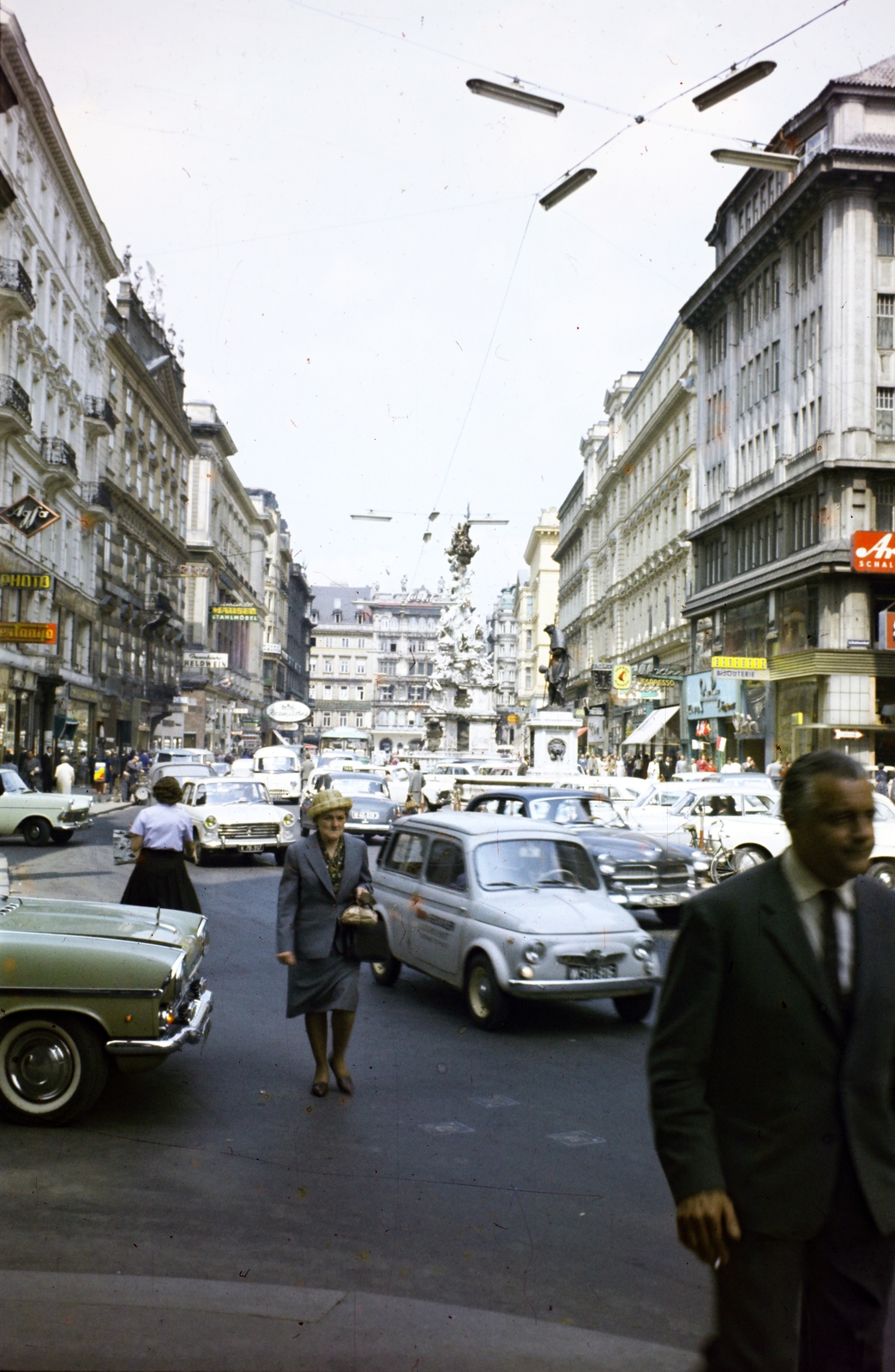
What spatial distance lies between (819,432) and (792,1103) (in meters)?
34.3

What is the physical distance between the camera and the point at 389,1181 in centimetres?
563

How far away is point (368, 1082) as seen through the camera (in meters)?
7.45

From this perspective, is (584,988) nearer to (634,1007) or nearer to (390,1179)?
(634,1007)

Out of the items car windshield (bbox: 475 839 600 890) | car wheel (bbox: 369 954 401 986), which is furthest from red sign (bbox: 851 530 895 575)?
car wheel (bbox: 369 954 401 986)

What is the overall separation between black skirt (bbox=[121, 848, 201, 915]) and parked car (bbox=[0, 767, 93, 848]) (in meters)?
14.9

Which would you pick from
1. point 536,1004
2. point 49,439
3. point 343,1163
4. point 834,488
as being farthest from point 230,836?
point 49,439

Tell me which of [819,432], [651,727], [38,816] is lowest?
[38,816]

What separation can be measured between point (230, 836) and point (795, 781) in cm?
1855

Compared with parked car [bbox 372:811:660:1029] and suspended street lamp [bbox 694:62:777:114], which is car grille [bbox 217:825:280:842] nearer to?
parked car [bbox 372:811:660:1029]

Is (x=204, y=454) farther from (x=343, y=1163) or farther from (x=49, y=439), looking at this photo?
(x=343, y=1163)

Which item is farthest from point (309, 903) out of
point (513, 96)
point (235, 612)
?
point (235, 612)

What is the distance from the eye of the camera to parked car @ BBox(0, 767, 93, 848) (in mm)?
23562

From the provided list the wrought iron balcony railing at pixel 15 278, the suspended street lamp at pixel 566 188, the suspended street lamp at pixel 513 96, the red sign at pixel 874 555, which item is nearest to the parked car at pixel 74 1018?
the suspended street lamp at pixel 513 96

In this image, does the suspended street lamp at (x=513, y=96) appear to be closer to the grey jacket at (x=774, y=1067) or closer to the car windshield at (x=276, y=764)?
the grey jacket at (x=774, y=1067)
